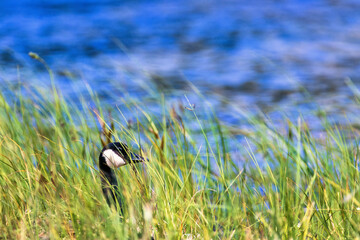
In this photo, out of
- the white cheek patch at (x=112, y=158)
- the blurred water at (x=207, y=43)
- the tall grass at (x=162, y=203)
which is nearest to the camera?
the tall grass at (x=162, y=203)

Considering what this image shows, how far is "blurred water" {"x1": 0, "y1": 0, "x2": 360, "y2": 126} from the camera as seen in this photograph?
9.73 m

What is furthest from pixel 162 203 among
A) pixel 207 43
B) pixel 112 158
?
pixel 207 43

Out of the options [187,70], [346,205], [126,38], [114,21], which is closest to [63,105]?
Result: [346,205]

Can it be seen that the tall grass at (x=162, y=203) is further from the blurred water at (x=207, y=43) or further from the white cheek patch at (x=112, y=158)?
the blurred water at (x=207, y=43)

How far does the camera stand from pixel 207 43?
46.3 feet

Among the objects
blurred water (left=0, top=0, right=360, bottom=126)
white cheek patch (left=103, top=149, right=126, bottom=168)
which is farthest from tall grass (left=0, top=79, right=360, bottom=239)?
blurred water (left=0, top=0, right=360, bottom=126)

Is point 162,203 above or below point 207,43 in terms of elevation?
above

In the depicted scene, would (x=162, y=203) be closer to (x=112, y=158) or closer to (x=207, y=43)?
(x=112, y=158)

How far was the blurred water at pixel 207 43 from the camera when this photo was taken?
31.9 feet

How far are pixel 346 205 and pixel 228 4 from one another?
16561 mm

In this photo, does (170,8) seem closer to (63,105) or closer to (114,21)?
(114,21)

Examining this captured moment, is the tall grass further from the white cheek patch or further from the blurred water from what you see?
the blurred water

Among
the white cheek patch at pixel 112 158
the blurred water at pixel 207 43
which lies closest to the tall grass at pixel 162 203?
the white cheek patch at pixel 112 158

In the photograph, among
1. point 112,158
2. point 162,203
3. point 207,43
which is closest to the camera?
point 162,203
